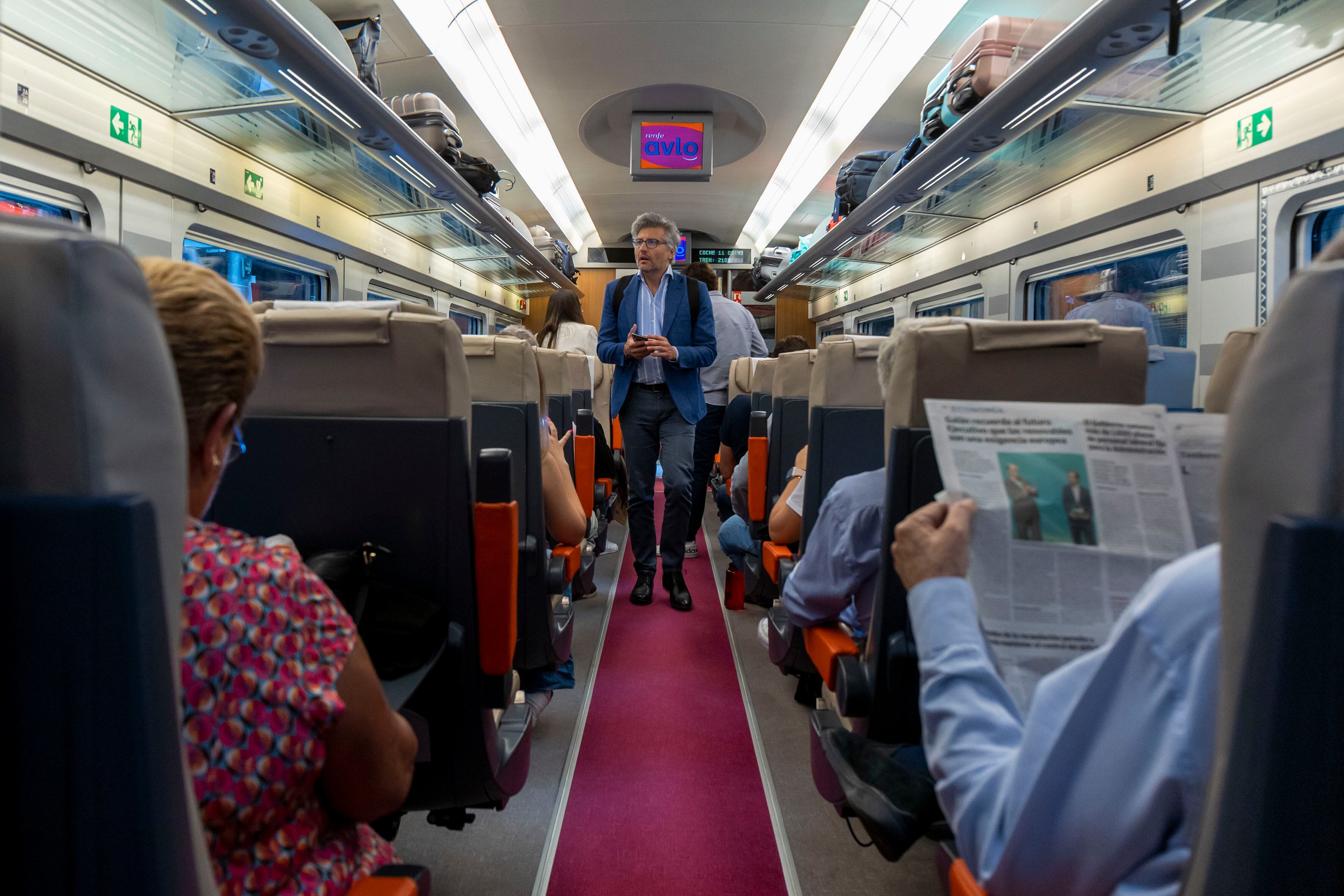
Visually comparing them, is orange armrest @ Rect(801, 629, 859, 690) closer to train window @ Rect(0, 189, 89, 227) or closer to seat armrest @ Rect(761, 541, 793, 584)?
seat armrest @ Rect(761, 541, 793, 584)

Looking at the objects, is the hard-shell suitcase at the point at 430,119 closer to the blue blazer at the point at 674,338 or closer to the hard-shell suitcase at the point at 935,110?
the blue blazer at the point at 674,338

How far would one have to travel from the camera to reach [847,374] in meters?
2.31

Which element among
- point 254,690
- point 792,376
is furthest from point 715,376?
point 254,690

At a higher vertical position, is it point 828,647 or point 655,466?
point 655,466

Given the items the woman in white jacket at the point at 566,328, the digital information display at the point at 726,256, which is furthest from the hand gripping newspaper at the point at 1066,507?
the digital information display at the point at 726,256

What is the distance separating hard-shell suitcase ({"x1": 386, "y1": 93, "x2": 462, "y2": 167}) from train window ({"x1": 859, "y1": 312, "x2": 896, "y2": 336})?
580 centimetres

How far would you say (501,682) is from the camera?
4.93 ft

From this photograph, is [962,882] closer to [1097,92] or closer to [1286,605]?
[1286,605]

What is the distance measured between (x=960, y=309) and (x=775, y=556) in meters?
5.37

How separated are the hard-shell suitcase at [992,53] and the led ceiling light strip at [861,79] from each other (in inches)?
36.9

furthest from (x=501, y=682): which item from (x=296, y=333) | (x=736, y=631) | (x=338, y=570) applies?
(x=736, y=631)

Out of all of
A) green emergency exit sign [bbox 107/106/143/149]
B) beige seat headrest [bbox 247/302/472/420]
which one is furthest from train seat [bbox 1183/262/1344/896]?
green emergency exit sign [bbox 107/106/143/149]

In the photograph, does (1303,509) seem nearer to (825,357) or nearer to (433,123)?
(825,357)

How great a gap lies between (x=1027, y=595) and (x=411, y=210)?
5839mm
